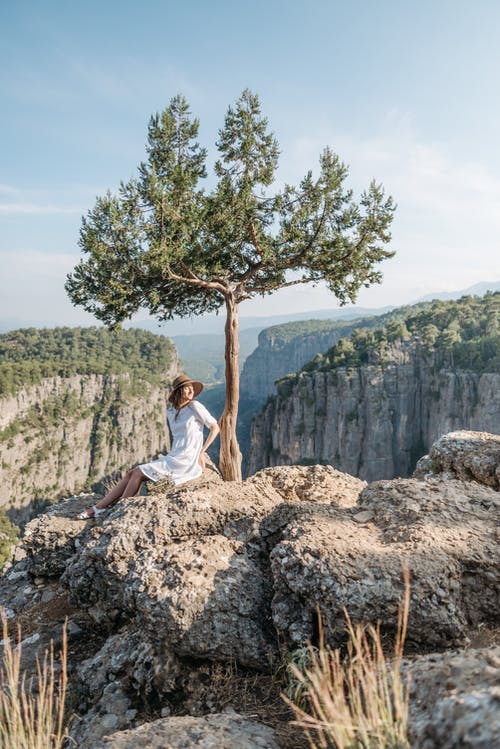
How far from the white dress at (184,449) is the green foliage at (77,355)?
99.2m

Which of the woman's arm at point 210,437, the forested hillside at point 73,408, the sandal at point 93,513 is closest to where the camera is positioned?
the woman's arm at point 210,437

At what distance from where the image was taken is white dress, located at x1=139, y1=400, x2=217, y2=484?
602cm

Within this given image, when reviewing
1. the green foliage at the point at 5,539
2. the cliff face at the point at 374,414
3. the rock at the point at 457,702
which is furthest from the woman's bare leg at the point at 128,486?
the cliff face at the point at 374,414

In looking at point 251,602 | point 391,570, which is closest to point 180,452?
point 251,602

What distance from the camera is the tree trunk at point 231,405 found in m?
9.28

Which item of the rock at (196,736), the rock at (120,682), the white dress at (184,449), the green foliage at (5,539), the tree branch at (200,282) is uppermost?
the tree branch at (200,282)

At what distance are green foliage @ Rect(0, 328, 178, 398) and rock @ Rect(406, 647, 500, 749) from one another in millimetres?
103526

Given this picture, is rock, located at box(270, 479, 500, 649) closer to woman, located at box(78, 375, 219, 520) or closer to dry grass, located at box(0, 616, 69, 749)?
dry grass, located at box(0, 616, 69, 749)

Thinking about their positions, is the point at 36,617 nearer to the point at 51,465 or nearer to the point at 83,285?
the point at 83,285

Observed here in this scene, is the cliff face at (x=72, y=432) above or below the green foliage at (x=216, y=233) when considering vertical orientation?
below

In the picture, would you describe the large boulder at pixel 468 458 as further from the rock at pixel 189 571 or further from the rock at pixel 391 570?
the rock at pixel 189 571

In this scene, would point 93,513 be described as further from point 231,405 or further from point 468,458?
point 468,458

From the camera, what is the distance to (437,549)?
152 inches

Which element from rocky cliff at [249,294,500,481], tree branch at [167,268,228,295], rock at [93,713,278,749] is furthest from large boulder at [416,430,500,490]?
rocky cliff at [249,294,500,481]
